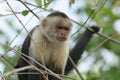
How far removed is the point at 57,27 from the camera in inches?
129

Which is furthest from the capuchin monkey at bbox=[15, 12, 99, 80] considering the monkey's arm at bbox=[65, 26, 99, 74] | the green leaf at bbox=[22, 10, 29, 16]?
the green leaf at bbox=[22, 10, 29, 16]

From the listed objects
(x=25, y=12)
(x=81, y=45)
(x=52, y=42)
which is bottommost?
(x=25, y=12)

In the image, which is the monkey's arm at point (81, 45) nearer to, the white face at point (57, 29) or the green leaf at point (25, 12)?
the white face at point (57, 29)

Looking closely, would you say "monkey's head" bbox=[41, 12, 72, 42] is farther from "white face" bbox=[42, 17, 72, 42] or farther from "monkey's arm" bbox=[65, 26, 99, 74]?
"monkey's arm" bbox=[65, 26, 99, 74]

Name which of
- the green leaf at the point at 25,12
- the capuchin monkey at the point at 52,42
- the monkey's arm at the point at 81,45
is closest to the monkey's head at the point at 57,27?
the capuchin monkey at the point at 52,42

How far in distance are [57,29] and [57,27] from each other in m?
0.02

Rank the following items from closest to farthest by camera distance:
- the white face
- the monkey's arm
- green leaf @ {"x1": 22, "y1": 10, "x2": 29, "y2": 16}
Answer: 1. green leaf @ {"x1": 22, "y1": 10, "x2": 29, "y2": 16}
2. the white face
3. the monkey's arm

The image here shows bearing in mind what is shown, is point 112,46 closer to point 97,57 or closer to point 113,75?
point 97,57

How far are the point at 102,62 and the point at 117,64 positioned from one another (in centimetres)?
17

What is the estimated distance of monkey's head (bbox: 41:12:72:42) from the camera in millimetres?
3174

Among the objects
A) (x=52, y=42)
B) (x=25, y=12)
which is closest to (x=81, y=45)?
(x=52, y=42)

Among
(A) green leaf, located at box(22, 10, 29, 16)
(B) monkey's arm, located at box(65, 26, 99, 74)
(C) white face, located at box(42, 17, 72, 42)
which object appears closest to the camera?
(A) green leaf, located at box(22, 10, 29, 16)

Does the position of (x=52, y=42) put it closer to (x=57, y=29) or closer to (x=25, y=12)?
(x=57, y=29)

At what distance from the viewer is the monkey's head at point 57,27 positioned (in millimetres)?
3174
